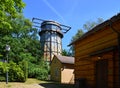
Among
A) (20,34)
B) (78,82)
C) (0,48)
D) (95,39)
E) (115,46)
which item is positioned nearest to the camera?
(115,46)

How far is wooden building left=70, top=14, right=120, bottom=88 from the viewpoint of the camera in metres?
12.3

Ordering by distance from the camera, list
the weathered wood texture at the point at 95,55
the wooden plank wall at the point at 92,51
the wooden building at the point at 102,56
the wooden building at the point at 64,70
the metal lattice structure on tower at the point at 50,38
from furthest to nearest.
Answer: the metal lattice structure on tower at the point at 50,38 < the wooden building at the point at 64,70 < the wooden plank wall at the point at 92,51 < the weathered wood texture at the point at 95,55 < the wooden building at the point at 102,56

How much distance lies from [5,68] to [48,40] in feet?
134

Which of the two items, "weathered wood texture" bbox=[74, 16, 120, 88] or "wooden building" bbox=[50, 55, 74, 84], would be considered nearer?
"weathered wood texture" bbox=[74, 16, 120, 88]

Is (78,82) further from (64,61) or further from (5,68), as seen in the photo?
(64,61)

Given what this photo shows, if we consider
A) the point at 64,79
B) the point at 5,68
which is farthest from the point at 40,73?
the point at 5,68

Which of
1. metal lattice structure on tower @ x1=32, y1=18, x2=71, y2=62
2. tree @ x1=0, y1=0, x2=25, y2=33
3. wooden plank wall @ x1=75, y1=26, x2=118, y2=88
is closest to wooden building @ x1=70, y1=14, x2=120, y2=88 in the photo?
wooden plank wall @ x1=75, y1=26, x2=118, y2=88

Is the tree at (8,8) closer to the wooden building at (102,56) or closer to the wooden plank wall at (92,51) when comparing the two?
the wooden building at (102,56)

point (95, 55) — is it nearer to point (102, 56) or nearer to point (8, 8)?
point (102, 56)

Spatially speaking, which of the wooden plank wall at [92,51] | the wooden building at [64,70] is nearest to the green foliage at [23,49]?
the wooden building at [64,70]

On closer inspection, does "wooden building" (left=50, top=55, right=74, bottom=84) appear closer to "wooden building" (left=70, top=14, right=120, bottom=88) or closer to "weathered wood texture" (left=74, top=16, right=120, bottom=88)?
"weathered wood texture" (left=74, top=16, right=120, bottom=88)

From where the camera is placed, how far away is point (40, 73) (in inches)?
1346

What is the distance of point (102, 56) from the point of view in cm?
1373

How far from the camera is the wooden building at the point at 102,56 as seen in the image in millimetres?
12273
